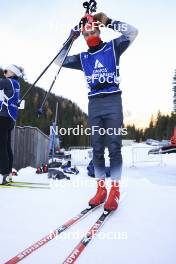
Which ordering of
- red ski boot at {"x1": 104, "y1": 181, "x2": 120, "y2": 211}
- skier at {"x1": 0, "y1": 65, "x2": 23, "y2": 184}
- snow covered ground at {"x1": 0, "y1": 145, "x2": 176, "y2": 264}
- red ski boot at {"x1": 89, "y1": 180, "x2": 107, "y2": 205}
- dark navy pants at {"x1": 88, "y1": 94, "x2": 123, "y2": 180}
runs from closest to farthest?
snow covered ground at {"x1": 0, "y1": 145, "x2": 176, "y2": 264}, red ski boot at {"x1": 104, "y1": 181, "x2": 120, "y2": 211}, red ski boot at {"x1": 89, "y1": 180, "x2": 107, "y2": 205}, dark navy pants at {"x1": 88, "y1": 94, "x2": 123, "y2": 180}, skier at {"x1": 0, "y1": 65, "x2": 23, "y2": 184}

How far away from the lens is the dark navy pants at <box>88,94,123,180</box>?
313 centimetres

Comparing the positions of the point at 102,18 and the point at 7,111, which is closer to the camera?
the point at 102,18

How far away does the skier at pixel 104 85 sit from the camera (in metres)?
3.14

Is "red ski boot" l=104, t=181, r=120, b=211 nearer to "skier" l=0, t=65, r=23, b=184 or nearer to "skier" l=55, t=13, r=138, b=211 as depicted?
"skier" l=55, t=13, r=138, b=211

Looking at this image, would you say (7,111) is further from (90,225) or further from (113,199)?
(90,225)

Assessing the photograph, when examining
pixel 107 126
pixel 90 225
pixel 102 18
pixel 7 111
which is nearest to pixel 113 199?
pixel 90 225

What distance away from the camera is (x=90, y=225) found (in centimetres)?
224

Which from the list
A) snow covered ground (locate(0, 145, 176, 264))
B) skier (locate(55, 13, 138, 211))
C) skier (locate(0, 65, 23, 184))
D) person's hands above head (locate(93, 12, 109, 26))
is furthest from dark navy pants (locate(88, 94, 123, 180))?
skier (locate(0, 65, 23, 184))

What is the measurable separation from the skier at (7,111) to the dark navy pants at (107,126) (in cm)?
182

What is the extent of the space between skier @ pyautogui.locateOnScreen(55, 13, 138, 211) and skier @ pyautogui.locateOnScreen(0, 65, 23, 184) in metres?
1.77

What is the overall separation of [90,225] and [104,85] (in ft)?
5.48

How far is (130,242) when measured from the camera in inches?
74.3

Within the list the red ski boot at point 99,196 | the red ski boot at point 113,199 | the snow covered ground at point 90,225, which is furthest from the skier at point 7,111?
the red ski boot at point 113,199

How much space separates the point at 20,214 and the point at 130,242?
3.63ft
